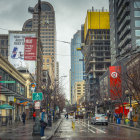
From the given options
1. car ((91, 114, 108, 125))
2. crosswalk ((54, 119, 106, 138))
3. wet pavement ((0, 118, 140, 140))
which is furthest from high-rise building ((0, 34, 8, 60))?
wet pavement ((0, 118, 140, 140))

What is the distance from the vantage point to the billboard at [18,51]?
6531 centimetres

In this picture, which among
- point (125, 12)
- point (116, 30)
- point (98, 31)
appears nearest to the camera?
point (125, 12)

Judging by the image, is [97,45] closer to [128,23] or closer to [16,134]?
[128,23]

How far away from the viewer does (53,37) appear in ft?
551

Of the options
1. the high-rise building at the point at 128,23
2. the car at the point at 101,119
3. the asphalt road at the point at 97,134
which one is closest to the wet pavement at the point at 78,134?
the asphalt road at the point at 97,134

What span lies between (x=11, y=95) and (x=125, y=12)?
4992cm

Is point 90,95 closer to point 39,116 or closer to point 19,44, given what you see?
point 19,44

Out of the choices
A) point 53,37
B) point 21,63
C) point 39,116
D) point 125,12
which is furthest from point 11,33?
point 53,37

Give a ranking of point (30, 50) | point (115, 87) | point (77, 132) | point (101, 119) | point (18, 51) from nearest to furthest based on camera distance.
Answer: point (30, 50) → point (77, 132) → point (101, 119) → point (115, 87) → point (18, 51)

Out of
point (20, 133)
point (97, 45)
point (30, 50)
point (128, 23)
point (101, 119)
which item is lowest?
Result: point (101, 119)

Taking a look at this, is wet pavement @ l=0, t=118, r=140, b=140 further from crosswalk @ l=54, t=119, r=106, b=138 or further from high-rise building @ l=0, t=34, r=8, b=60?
high-rise building @ l=0, t=34, r=8, b=60

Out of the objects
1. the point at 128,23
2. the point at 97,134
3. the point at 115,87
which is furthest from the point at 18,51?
the point at 97,134

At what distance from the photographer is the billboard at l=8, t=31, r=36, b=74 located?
65.3 meters

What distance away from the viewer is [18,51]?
6638 centimetres
